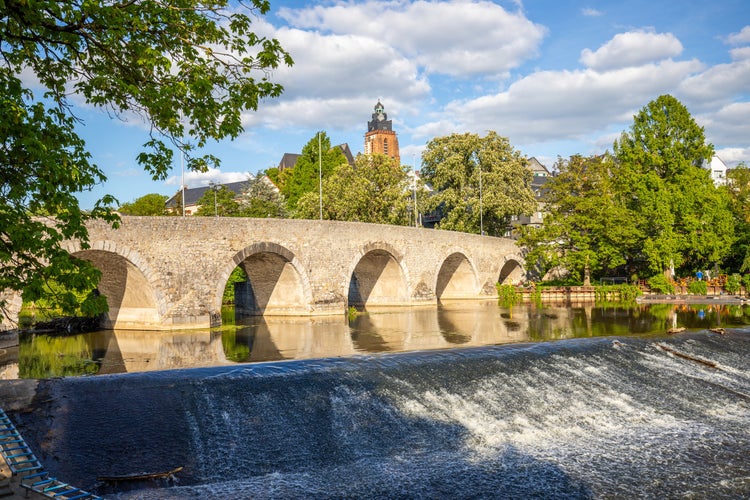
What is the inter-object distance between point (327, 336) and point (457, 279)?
19.7 m

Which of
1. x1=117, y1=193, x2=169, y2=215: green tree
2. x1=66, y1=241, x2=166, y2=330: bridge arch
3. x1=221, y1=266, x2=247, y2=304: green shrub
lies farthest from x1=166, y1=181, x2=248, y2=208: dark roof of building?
x1=66, y1=241, x2=166, y2=330: bridge arch

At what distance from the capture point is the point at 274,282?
89.0 feet

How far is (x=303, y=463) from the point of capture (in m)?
7.77

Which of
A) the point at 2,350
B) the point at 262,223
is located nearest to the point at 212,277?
the point at 262,223

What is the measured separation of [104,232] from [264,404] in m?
13.3

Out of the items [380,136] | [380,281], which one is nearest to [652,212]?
[380,281]

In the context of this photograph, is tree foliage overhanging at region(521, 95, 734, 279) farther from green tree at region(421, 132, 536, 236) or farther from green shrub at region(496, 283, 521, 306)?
green tree at region(421, 132, 536, 236)

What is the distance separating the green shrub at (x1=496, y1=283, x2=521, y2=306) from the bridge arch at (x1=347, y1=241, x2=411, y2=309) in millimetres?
7460

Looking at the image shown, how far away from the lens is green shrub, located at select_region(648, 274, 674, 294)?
3375cm

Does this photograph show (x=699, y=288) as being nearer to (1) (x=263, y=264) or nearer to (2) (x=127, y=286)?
(1) (x=263, y=264)

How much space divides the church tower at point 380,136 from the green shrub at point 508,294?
7094 cm

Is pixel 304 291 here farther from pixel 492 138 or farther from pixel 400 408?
pixel 492 138

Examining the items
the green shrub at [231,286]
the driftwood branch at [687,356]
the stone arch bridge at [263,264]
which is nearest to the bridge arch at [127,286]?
the stone arch bridge at [263,264]

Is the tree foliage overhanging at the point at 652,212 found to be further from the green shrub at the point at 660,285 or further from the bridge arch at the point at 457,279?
the bridge arch at the point at 457,279
